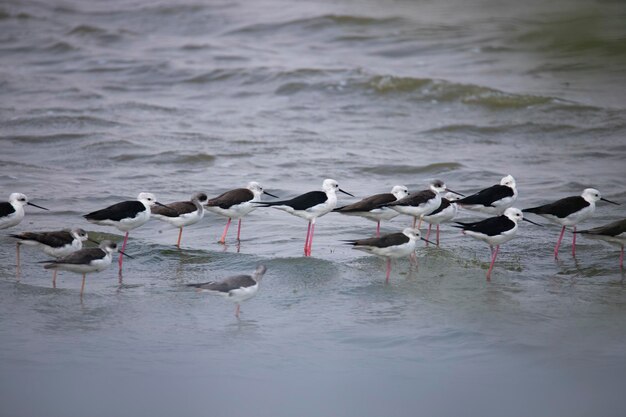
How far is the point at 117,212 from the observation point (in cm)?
1105

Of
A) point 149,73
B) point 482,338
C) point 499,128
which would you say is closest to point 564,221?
point 482,338

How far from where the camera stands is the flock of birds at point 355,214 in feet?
33.2

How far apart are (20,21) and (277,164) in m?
19.0

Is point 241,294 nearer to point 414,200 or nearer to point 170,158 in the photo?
point 414,200

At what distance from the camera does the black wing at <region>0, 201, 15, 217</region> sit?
1103 centimetres

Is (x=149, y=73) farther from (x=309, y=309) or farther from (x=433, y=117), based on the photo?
(x=309, y=309)

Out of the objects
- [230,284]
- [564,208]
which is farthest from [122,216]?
[564,208]

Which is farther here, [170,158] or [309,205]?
[170,158]

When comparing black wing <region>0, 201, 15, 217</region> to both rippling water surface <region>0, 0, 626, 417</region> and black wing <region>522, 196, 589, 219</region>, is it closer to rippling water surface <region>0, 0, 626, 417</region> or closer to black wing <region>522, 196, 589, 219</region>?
rippling water surface <region>0, 0, 626, 417</region>

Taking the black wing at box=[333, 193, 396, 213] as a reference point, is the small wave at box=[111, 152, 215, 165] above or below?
below

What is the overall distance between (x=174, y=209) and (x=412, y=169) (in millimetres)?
5590

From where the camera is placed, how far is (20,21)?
31688mm

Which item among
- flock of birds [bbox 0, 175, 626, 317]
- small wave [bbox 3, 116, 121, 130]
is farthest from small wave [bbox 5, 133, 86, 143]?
flock of birds [bbox 0, 175, 626, 317]

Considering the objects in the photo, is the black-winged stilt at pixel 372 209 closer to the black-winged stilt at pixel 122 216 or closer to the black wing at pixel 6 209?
the black-winged stilt at pixel 122 216
